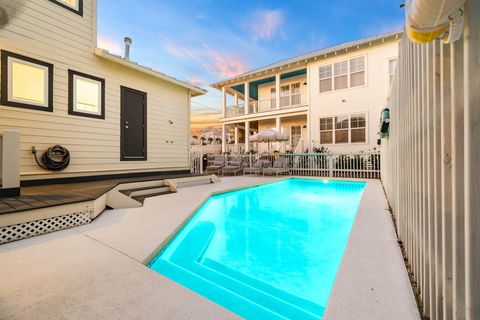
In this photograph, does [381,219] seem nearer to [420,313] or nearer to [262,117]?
[420,313]

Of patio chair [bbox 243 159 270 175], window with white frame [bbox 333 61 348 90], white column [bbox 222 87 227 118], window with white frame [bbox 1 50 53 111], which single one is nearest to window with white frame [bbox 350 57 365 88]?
window with white frame [bbox 333 61 348 90]

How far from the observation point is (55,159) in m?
5.25

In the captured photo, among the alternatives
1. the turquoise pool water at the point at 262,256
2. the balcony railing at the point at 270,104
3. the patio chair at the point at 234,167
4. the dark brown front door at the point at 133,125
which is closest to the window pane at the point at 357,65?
the balcony railing at the point at 270,104

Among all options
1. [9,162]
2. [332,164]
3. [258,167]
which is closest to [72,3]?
[9,162]

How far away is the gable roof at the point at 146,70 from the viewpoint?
610cm

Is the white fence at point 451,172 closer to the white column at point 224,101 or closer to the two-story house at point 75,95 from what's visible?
the two-story house at point 75,95

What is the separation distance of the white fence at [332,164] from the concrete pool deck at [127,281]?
7.38 meters

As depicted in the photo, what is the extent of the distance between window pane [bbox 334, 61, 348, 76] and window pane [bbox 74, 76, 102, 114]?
11.7 m

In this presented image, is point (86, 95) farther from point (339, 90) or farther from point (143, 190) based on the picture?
point (339, 90)

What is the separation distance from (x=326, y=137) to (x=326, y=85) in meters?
3.06

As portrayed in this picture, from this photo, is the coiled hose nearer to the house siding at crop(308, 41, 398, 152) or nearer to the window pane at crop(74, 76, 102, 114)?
the window pane at crop(74, 76, 102, 114)

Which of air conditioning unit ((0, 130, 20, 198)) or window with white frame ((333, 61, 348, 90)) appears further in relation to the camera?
window with white frame ((333, 61, 348, 90))

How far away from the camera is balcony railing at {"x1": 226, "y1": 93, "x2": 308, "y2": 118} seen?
46.8 ft

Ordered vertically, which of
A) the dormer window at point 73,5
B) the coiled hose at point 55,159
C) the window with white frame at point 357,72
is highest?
the window with white frame at point 357,72
